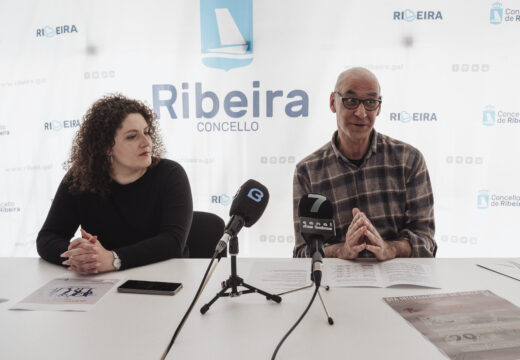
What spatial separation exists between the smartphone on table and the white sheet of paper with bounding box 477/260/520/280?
111cm

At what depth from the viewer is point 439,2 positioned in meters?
2.81

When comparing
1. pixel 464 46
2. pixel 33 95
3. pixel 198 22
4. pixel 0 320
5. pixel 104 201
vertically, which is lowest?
pixel 0 320

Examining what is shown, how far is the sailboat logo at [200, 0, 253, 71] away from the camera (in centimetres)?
293

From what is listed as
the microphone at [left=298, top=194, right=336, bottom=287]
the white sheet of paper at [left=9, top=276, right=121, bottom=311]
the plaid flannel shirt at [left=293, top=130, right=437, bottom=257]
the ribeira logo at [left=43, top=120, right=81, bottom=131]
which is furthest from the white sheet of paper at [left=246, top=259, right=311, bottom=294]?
the ribeira logo at [left=43, top=120, right=81, bottom=131]

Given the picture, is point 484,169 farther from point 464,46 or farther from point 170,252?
point 170,252

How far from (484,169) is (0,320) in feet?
10.4

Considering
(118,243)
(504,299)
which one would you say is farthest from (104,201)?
(504,299)

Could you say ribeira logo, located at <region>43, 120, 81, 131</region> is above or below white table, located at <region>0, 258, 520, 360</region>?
above

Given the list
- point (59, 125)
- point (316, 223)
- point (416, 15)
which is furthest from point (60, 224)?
point (416, 15)

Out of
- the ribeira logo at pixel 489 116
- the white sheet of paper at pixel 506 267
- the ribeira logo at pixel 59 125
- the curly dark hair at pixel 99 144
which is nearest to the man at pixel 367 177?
the white sheet of paper at pixel 506 267

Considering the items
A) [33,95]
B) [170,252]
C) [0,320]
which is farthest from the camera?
[33,95]

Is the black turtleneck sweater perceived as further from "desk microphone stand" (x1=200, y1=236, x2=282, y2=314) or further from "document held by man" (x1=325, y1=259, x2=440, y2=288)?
"document held by man" (x1=325, y1=259, x2=440, y2=288)

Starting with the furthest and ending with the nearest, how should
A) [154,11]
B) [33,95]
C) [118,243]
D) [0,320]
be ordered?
[33,95] → [154,11] → [118,243] → [0,320]

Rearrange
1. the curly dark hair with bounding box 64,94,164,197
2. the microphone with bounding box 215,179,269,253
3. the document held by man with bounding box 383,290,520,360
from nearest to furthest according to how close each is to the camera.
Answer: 1. the document held by man with bounding box 383,290,520,360
2. the microphone with bounding box 215,179,269,253
3. the curly dark hair with bounding box 64,94,164,197
